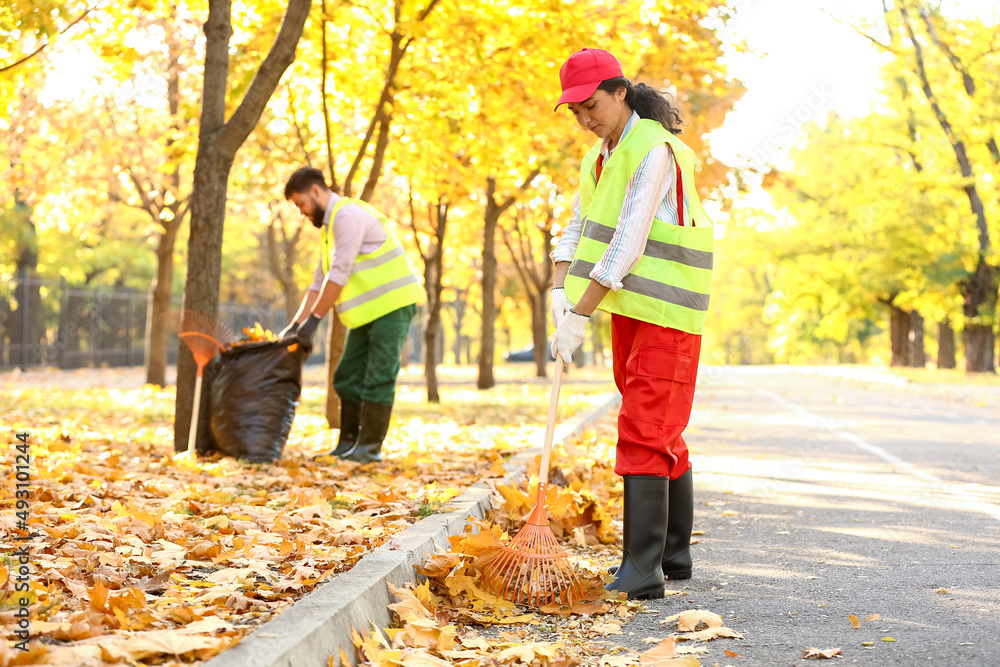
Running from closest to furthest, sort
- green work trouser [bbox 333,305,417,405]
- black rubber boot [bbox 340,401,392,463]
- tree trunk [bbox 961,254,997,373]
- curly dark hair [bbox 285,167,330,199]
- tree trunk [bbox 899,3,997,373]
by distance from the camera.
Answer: curly dark hair [bbox 285,167,330,199] → green work trouser [bbox 333,305,417,405] → black rubber boot [bbox 340,401,392,463] → tree trunk [bbox 899,3,997,373] → tree trunk [bbox 961,254,997,373]

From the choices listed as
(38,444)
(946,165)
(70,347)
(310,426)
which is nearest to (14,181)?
(310,426)

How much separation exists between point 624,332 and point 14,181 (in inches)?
578

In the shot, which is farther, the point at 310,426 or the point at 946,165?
the point at 946,165

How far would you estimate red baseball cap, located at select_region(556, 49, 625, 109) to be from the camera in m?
3.89

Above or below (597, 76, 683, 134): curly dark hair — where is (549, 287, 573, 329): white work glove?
below

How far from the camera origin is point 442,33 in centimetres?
973

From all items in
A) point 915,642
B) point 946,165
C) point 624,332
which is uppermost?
point 946,165

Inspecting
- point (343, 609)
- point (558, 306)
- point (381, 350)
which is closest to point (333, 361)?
point (381, 350)

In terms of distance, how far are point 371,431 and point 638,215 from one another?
356cm

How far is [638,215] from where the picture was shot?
3.80 meters

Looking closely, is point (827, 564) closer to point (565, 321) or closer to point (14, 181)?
point (565, 321)

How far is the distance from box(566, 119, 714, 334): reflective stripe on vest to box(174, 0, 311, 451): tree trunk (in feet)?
12.7

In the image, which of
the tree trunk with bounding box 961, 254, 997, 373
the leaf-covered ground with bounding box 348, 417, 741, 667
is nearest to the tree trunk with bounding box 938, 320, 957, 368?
the tree trunk with bounding box 961, 254, 997, 373

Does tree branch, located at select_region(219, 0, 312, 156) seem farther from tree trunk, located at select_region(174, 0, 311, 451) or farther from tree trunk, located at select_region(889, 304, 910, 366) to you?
tree trunk, located at select_region(889, 304, 910, 366)
